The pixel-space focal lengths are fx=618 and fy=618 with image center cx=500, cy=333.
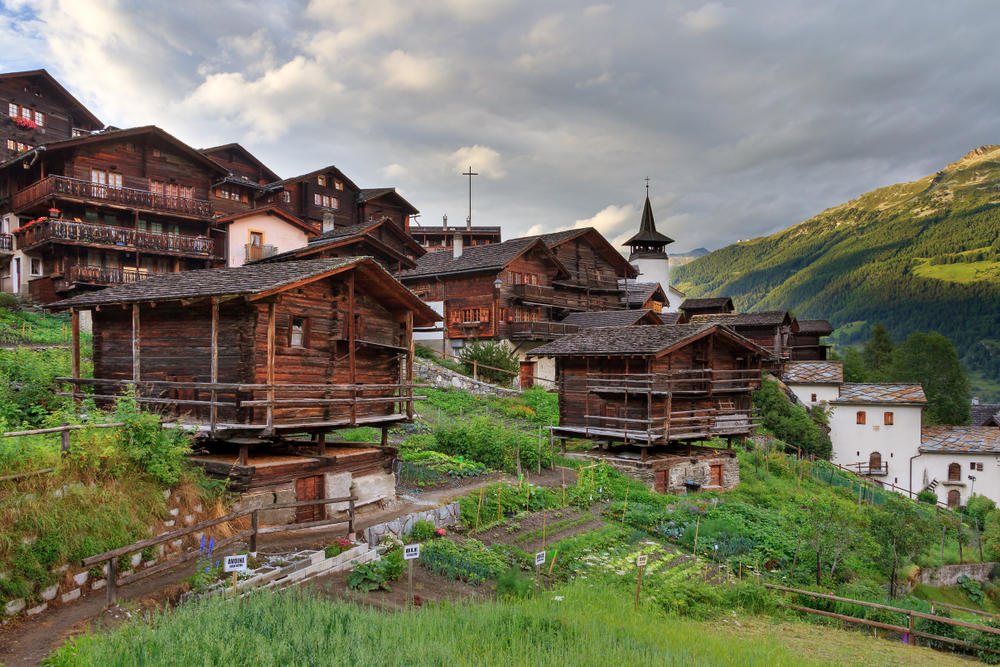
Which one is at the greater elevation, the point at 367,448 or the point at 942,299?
the point at 942,299

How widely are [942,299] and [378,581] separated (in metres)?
192

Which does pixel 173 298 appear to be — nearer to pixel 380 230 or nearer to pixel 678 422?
pixel 678 422

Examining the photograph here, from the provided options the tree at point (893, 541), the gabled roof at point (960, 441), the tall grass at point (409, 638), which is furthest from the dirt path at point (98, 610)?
the gabled roof at point (960, 441)

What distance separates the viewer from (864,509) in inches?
945

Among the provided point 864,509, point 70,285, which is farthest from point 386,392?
point 70,285

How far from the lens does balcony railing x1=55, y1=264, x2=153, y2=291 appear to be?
113ft

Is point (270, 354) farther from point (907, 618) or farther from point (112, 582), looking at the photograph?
point (907, 618)

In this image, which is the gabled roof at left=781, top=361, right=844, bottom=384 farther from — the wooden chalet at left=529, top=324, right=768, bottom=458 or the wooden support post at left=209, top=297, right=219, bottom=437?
the wooden support post at left=209, top=297, right=219, bottom=437

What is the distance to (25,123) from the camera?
147ft

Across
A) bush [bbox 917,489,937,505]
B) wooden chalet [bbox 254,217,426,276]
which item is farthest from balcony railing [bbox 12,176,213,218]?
bush [bbox 917,489,937,505]

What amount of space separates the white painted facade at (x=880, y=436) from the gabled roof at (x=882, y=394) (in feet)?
1.20

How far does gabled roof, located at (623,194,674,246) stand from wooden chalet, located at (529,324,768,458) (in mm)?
52586

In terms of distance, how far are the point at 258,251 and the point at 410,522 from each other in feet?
104

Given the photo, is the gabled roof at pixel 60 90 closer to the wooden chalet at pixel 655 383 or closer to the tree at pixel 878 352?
the wooden chalet at pixel 655 383
